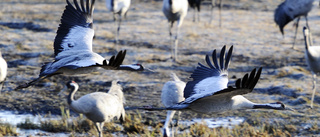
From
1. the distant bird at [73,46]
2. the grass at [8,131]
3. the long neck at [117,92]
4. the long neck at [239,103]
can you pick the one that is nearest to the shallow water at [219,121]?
the long neck at [117,92]

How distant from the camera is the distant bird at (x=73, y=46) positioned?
496 centimetres

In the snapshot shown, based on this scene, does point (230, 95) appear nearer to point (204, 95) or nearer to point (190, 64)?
point (204, 95)

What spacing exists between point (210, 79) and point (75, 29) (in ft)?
6.04

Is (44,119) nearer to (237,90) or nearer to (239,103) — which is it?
(239,103)

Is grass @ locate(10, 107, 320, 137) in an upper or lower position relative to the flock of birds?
lower

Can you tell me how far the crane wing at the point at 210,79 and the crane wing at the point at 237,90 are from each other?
20 cm

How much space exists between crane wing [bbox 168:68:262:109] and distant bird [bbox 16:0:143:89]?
2.28 ft

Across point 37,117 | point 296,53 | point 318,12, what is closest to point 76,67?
point 37,117

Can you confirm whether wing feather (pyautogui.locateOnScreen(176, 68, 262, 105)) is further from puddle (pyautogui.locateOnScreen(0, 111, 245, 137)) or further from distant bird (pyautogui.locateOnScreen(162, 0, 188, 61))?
distant bird (pyautogui.locateOnScreen(162, 0, 188, 61))

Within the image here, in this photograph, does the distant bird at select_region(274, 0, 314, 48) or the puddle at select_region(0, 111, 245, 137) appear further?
the distant bird at select_region(274, 0, 314, 48)

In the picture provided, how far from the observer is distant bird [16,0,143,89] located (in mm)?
4957

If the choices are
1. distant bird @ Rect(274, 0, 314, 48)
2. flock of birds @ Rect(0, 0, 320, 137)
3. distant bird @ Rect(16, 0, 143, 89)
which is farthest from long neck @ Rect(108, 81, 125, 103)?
distant bird @ Rect(274, 0, 314, 48)

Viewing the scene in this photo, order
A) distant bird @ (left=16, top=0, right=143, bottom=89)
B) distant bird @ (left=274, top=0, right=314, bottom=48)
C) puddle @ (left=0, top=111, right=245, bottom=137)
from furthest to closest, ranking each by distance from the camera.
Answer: distant bird @ (left=274, top=0, right=314, bottom=48) → puddle @ (left=0, top=111, right=245, bottom=137) → distant bird @ (left=16, top=0, right=143, bottom=89)

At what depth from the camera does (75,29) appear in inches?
235
